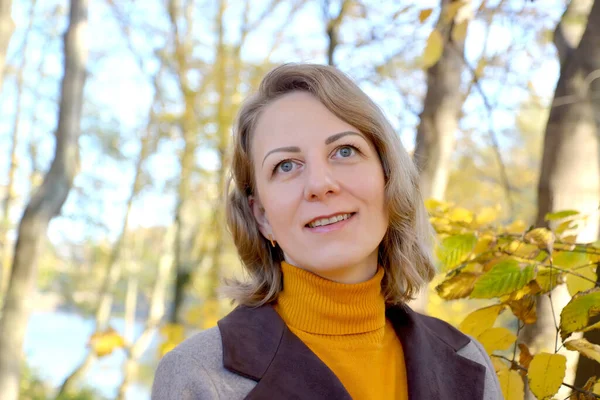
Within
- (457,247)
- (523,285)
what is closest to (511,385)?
(523,285)

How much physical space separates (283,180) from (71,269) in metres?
15.6

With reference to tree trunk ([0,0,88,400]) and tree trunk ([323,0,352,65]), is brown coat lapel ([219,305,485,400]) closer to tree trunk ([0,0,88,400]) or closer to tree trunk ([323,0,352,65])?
tree trunk ([323,0,352,65])

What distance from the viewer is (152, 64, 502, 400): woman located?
1.27 metres

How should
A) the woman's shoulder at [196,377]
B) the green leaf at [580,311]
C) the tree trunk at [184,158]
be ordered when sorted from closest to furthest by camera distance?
the woman's shoulder at [196,377] < the green leaf at [580,311] < the tree trunk at [184,158]

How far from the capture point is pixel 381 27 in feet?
13.0

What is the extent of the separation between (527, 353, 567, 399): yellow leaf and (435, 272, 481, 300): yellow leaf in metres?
0.34

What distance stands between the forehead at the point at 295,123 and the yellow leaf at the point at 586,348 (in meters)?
0.68

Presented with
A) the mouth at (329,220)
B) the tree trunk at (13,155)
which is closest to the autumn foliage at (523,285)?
the mouth at (329,220)

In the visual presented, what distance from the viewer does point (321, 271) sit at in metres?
1.40

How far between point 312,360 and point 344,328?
0.14m

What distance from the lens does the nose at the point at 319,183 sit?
135cm

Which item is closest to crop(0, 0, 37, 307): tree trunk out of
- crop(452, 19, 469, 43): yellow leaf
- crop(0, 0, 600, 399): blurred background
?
crop(0, 0, 600, 399): blurred background

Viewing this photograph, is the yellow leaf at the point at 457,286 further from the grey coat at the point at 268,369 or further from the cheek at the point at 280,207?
the cheek at the point at 280,207

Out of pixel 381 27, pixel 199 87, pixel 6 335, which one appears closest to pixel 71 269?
pixel 199 87
